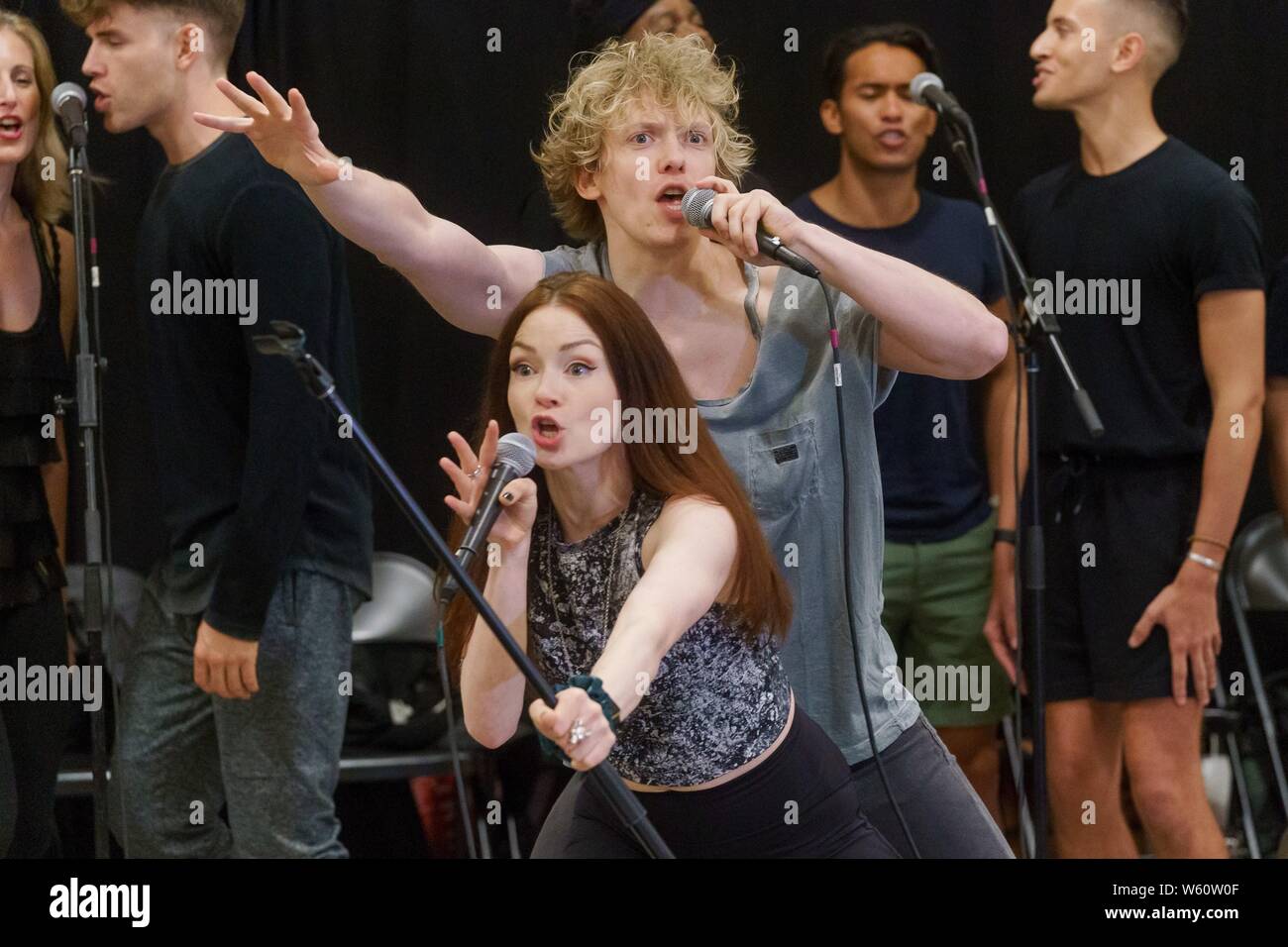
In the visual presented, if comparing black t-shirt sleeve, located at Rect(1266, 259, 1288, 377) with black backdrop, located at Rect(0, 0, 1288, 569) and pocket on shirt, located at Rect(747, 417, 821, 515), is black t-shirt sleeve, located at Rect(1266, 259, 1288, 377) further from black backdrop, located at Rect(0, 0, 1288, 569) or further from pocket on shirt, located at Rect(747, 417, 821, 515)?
pocket on shirt, located at Rect(747, 417, 821, 515)

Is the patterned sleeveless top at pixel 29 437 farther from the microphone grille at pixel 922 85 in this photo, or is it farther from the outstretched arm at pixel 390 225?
the microphone grille at pixel 922 85

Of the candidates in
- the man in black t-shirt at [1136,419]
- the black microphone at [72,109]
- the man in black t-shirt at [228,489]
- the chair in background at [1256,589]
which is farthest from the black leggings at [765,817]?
the black microphone at [72,109]

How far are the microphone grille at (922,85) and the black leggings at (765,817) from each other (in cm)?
138

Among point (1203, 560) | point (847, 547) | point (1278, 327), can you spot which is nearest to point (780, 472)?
point (847, 547)

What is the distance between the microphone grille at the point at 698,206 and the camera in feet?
8.43

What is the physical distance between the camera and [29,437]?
315 centimetres

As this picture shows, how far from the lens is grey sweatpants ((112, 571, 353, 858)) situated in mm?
3004

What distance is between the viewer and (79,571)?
3.26 metres

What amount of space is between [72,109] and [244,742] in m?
1.24

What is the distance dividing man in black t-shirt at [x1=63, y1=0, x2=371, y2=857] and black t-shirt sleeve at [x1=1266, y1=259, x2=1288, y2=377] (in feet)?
6.07

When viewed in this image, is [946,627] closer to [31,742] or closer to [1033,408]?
[1033,408]

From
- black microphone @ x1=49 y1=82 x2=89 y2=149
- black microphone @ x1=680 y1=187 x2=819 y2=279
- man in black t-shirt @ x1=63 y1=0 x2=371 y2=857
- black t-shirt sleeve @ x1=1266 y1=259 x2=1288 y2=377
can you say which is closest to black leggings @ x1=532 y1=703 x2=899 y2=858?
black microphone @ x1=680 y1=187 x2=819 y2=279

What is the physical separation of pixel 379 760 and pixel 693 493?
1.08m
